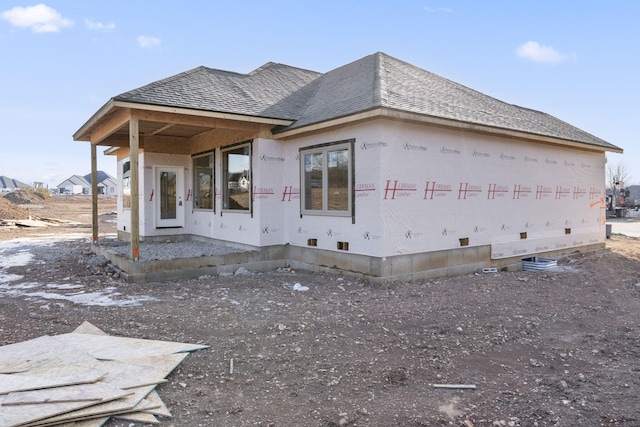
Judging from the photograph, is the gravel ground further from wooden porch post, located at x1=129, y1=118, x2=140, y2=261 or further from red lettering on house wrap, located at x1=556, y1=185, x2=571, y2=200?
red lettering on house wrap, located at x1=556, y1=185, x2=571, y2=200

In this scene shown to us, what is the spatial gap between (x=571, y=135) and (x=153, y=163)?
1227 centimetres

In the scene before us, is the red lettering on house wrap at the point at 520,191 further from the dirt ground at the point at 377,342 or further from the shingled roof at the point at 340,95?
the dirt ground at the point at 377,342

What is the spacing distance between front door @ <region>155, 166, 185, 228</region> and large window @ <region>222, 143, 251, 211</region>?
2.54 m

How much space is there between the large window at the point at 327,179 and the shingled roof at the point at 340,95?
0.72 m

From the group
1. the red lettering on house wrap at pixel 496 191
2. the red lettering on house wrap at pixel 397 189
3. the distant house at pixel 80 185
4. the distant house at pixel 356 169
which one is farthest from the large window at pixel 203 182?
the distant house at pixel 80 185

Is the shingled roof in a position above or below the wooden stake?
above

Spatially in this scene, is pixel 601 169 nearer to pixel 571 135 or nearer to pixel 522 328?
pixel 571 135

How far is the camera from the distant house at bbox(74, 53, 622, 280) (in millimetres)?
8562

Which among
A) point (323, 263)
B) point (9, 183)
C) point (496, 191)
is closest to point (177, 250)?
point (323, 263)

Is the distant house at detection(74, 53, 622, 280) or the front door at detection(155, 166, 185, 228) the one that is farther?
the front door at detection(155, 166, 185, 228)

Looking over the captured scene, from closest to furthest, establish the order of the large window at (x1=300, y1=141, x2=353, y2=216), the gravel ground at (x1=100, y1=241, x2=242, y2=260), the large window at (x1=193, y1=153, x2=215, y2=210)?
the large window at (x1=300, y1=141, x2=353, y2=216) → the gravel ground at (x1=100, y1=241, x2=242, y2=260) → the large window at (x1=193, y1=153, x2=215, y2=210)

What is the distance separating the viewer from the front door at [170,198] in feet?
43.5

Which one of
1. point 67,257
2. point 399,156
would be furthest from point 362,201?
point 67,257

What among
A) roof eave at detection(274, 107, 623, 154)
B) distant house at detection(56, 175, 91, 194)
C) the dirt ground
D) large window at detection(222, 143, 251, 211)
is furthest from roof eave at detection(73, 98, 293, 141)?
distant house at detection(56, 175, 91, 194)
